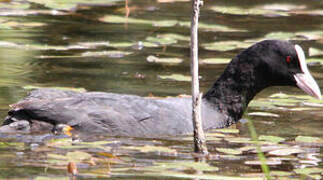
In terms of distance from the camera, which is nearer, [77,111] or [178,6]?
[77,111]

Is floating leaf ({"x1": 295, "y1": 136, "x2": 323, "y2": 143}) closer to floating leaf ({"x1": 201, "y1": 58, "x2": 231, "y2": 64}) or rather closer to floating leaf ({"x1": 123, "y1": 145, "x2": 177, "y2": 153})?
floating leaf ({"x1": 123, "y1": 145, "x2": 177, "y2": 153})

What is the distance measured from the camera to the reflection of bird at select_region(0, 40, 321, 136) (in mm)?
7152

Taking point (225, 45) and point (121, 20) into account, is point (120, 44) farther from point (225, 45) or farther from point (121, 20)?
point (121, 20)

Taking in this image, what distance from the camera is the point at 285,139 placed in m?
7.27

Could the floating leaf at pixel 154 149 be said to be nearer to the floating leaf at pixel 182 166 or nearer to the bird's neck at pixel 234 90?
the floating leaf at pixel 182 166

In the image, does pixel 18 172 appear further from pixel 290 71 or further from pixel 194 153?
pixel 290 71

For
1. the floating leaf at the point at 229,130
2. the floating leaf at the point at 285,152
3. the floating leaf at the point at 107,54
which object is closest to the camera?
the floating leaf at the point at 285,152

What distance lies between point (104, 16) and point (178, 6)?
1.90 m

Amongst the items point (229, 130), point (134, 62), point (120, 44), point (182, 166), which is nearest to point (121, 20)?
point (120, 44)

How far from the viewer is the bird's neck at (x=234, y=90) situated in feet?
26.1

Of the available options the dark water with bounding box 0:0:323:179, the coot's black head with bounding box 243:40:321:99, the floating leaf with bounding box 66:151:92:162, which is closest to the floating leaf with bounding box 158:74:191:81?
the dark water with bounding box 0:0:323:179

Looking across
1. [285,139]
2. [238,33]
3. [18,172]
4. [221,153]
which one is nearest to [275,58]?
[285,139]

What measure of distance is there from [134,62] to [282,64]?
8.73 ft

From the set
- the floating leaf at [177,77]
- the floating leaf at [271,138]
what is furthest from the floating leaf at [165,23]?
the floating leaf at [271,138]
